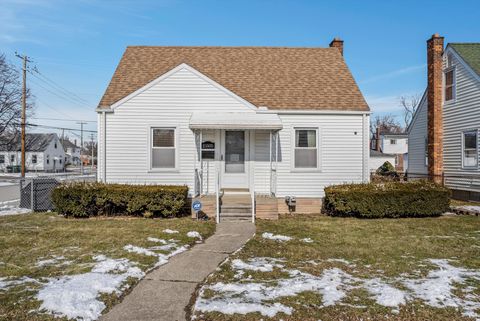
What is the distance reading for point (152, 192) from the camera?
11070mm

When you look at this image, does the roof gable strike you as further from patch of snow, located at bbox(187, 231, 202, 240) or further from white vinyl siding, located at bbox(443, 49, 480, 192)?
patch of snow, located at bbox(187, 231, 202, 240)

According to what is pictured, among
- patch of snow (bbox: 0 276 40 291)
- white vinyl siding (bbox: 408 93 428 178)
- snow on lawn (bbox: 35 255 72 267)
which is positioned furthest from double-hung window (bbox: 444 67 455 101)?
patch of snow (bbox: 0 276 40 291)

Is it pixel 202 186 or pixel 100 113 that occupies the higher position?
pixel 100 113

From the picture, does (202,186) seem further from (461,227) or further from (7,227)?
(461,227)

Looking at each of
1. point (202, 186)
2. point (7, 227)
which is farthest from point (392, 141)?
point (7, 227)

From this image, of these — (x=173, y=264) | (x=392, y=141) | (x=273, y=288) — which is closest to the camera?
(x=273, y=288)

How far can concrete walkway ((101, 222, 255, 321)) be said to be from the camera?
437 cm

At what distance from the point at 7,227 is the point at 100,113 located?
487 cm

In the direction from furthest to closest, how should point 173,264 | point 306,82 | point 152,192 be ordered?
point 306,82 → point 152,192 → point 173,264

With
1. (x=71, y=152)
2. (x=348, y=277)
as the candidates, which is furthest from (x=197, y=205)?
(x=71, y=152)

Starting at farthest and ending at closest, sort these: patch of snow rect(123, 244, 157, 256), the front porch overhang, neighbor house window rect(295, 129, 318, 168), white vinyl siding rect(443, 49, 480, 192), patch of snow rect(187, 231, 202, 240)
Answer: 1. white vinyl siding rect(443, 49, 480, 192)
2. neighbor house window rect(295, 129, 318, 168)
3. the front porch overhang
4. patch of snow rect(187, 231, 202, 240)
5. patch of snow rect(123, 244, 157, 256)

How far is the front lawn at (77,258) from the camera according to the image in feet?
14.9

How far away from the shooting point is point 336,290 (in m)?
5.09

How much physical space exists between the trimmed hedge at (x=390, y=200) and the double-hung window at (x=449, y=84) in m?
8.12
